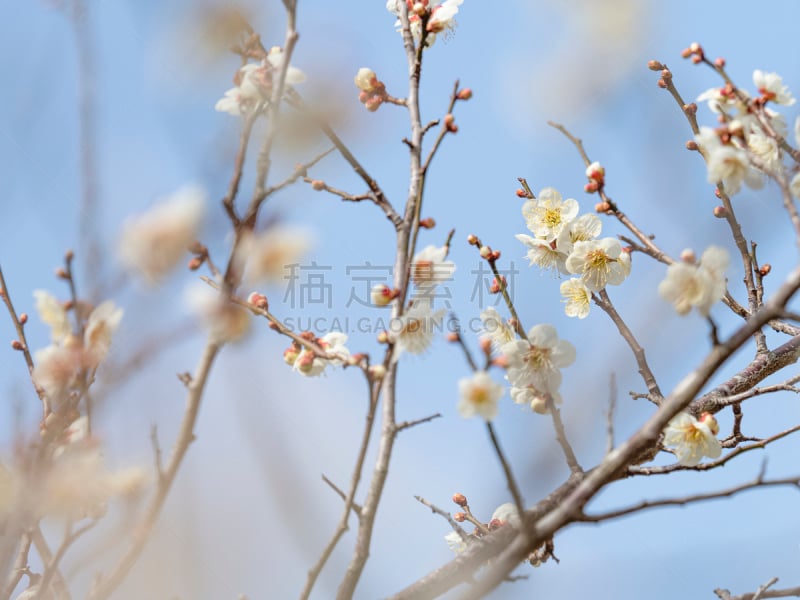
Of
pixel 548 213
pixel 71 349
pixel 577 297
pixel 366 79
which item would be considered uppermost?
pixel 366 79

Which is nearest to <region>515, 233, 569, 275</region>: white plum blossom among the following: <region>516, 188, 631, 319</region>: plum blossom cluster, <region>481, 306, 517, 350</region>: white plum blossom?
<region>516, 188, 631, 319</region>: plum blossom cluster

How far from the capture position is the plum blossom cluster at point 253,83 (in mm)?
1750

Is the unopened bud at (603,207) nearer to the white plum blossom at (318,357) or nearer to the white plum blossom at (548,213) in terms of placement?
the white plum blossom at (548,213)

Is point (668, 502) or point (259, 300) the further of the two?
point (259, 300)

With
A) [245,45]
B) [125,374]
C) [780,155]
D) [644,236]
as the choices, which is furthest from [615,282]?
[125,374]

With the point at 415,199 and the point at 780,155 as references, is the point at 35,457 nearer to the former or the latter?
the point at 415,199

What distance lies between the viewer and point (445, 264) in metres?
1.73

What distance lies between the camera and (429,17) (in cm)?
216

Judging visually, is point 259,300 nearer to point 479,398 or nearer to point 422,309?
point 422,309

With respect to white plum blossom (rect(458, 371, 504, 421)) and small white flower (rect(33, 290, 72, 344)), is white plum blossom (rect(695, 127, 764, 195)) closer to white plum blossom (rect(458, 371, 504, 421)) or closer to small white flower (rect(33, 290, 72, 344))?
white plum blossom (rect(458, 371, 504, 421))

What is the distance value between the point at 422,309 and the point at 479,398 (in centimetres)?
28

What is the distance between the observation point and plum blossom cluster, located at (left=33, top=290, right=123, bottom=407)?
4.82 feet

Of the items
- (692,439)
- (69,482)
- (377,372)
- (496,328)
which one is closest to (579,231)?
(496,328)

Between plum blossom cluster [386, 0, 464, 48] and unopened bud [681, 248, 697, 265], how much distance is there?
39.4 inches
